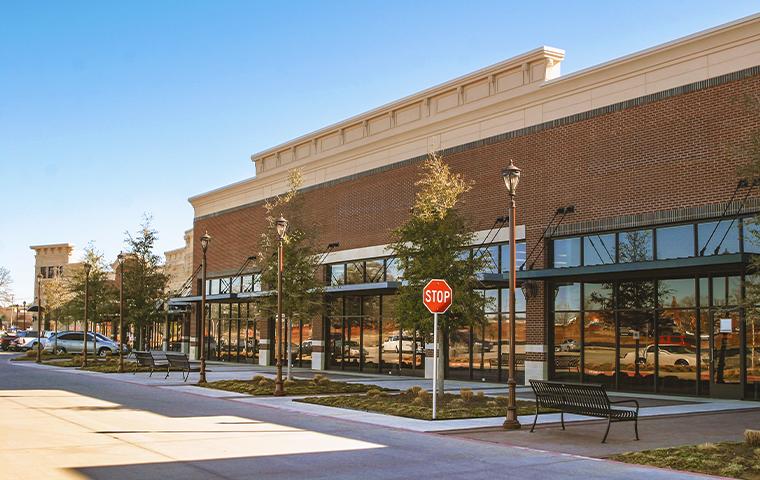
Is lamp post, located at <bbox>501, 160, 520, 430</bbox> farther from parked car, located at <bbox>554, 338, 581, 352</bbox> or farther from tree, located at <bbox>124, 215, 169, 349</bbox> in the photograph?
tree, located at <bbox>124, 215, 169, 349</bbox>

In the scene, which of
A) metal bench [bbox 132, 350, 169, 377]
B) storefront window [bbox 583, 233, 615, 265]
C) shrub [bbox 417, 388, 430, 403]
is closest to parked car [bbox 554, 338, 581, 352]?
storefront window [bbox 583, 233, 615, 265]

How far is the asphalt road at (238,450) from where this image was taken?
11.1 m

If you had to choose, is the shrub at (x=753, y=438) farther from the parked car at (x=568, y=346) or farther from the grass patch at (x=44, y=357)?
the grass patch at (x=44, y=357)

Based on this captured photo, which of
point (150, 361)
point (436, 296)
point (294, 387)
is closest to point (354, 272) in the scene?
point (150, 361)

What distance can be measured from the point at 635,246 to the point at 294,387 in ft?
37.8

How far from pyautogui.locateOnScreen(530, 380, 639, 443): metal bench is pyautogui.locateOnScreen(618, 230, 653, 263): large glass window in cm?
955

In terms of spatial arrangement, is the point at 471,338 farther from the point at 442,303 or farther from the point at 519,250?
the point at 442,303

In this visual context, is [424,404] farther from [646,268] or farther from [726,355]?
[726,355]

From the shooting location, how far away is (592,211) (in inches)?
1021

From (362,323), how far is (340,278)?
115 inches

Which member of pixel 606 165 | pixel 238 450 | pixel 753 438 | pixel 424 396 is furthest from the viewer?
pixel 606 165

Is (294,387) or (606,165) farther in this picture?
(606,165)

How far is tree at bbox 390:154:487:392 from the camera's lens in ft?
71.5

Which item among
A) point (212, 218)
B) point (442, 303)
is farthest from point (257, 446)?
point (212, 218)
